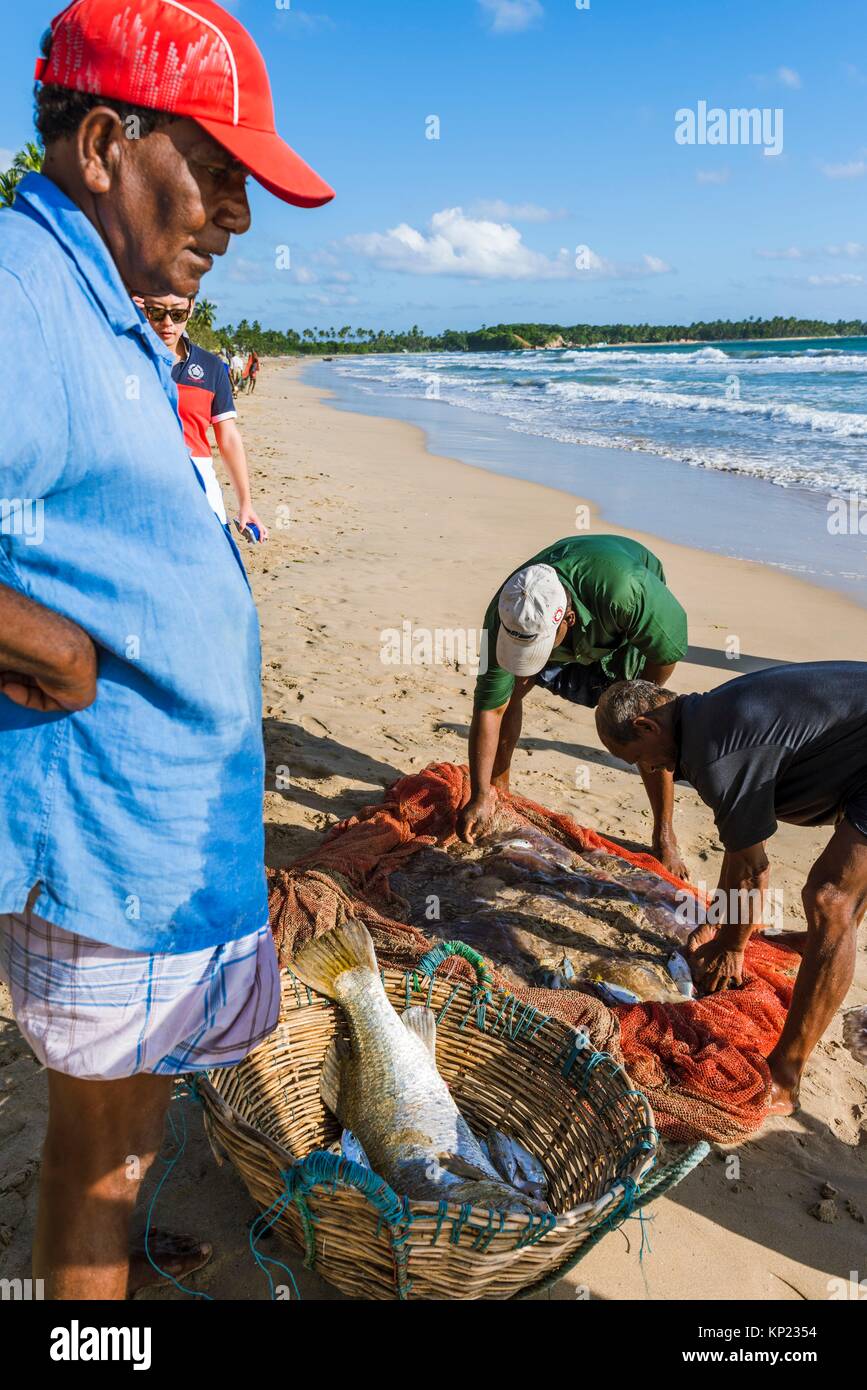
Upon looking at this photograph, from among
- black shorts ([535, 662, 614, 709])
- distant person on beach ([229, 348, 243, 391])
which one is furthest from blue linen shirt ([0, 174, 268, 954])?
distant person on beach ([229, 348, 243, 391])

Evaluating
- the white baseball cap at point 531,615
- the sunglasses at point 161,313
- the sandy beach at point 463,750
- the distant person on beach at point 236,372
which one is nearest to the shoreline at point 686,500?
the sandy beach at point 463,750

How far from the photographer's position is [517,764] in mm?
5895

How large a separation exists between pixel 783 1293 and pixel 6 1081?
2425 millimetres

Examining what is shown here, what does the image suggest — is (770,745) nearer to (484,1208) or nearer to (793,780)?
(793,780)

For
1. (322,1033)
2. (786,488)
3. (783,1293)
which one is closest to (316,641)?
(322,1033)

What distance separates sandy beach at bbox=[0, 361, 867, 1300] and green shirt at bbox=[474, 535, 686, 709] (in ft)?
3.35

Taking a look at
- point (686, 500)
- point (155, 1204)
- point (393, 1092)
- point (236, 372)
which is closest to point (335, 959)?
point (393, 1092)

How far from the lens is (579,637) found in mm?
4617

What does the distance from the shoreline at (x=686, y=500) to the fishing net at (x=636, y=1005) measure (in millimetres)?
5891

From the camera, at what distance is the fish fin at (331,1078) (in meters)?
3.06

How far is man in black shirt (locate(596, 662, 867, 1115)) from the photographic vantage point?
328cm

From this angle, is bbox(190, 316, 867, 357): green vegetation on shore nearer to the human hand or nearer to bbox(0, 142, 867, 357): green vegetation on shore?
bbox(0, 142, 867, 357): green vegetation on shore

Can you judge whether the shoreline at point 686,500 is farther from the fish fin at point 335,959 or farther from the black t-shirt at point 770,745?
the fish fin at point 335,959
